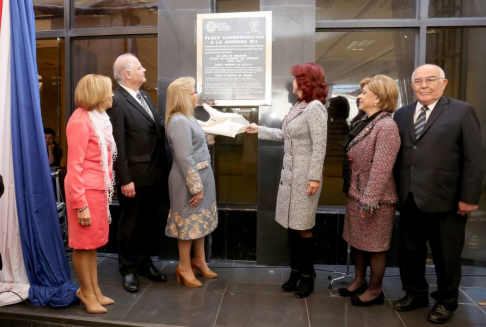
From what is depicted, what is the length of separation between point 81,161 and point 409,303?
280cm

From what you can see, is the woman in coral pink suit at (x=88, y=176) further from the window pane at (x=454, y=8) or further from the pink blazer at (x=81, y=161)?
the window pane at (x=454, y=8)

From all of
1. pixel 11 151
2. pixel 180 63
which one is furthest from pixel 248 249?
pixel 11 151

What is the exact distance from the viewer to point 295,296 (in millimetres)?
3377

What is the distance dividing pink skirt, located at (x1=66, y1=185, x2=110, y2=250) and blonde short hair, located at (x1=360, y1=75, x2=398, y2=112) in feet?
7.56

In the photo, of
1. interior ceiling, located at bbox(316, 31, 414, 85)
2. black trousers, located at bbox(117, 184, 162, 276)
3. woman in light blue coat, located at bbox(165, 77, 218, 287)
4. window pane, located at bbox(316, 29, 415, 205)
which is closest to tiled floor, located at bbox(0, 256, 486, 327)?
black trousers, located at bbox(117, 184, 162, 276)

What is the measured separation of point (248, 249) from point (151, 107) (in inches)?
73.7

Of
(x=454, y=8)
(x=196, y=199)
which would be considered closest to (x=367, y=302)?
(x=196, y=199)

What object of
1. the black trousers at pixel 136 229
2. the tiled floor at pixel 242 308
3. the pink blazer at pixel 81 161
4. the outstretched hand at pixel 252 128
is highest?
the outstretched hand at pixel 252 128

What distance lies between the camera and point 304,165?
325cm

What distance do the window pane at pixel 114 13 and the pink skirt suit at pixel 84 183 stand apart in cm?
202

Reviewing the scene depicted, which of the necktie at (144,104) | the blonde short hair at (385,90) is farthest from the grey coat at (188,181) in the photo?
the blonde short hair at (385,90)

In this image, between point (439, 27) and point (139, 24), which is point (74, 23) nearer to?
point (139, 24)

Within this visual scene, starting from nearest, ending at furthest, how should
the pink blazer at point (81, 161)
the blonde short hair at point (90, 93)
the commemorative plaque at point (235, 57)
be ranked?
the pink blazer at point (81, 161) < the blonde short hair at point (90, 93) < the commemorative plaque at point (235, 57)

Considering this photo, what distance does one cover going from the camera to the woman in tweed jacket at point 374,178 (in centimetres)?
296
